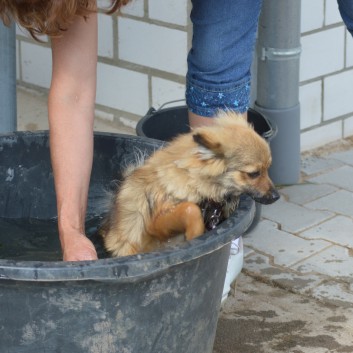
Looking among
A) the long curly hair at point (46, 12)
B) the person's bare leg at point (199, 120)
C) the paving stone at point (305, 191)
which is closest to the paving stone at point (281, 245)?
the paving stone at point (305, 191)

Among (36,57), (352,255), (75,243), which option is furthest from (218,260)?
(36,57)

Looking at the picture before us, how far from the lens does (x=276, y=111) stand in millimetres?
4461

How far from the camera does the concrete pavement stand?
329cm

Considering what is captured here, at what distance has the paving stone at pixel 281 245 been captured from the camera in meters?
3.88

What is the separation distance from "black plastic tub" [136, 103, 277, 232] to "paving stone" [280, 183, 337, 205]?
0.41 m

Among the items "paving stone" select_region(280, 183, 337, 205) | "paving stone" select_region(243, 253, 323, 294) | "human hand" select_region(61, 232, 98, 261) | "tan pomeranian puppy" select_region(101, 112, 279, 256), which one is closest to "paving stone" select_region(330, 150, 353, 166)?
"paving stone" select_region(280, 183, 337, 205)

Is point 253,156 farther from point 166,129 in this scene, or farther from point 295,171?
point 295,171

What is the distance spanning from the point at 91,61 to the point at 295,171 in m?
2.06

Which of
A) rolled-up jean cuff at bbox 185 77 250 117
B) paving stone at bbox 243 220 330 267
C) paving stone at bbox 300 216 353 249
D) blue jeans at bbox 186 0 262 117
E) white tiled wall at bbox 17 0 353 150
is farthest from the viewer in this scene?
white tiled wall at bbox 17 0 353 150

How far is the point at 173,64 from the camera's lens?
15.5ft

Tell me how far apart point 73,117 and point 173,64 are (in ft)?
6.93

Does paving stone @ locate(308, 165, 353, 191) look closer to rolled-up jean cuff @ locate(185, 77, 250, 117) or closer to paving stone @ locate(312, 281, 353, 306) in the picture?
paving stone @ locate(312, 281, 353, 306)

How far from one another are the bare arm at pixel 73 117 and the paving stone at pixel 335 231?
1.63 metres

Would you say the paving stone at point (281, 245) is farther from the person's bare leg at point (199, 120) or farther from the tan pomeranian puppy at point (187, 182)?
the tan pomeranian puppy at point (187, 182)
